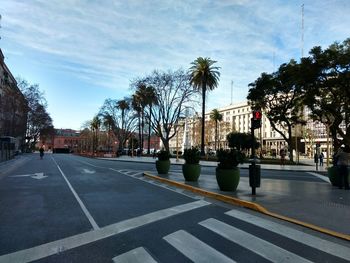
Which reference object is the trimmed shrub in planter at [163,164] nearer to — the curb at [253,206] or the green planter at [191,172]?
the green planter at [191,172]

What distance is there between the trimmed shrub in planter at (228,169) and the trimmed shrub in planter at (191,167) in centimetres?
408

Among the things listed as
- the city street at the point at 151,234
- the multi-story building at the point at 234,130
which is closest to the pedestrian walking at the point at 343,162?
the city street at the point at 151,234

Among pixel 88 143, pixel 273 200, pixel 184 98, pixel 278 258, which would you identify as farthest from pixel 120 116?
pixel 278 258

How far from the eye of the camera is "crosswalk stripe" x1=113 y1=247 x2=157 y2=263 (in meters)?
6.00

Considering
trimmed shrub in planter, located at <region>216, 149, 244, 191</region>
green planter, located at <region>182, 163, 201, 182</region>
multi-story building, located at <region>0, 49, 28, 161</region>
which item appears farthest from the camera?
multi-story building, located at <region>0, 49, 28, 161</region>

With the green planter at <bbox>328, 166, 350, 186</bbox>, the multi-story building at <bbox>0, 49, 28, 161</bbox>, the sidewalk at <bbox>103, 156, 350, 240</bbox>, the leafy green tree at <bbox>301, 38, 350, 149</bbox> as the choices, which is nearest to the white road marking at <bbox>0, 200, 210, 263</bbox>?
the sidewalk at <bbox>103, 156, 350, 240</bbox>

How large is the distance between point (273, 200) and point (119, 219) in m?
5.11

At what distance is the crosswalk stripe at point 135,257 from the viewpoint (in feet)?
19.7

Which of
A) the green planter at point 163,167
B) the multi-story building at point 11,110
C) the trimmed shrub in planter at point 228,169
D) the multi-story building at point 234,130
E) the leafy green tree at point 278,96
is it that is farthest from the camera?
the multi-story building at point 234,130

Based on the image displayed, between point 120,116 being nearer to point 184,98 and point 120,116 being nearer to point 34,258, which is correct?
point 184,98

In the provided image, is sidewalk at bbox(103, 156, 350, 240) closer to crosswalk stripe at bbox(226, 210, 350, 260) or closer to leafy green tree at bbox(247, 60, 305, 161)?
crosswalk stripe at bbox(226, 210, 350, 260)

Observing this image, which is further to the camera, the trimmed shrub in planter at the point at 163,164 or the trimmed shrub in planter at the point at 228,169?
the trimmed shrub in planter at the point at 163,164

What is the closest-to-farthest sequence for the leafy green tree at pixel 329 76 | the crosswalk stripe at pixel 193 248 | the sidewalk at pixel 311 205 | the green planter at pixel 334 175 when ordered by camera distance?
the crosswalk stripe at pixel 193 248 → the sidewalk at pixel 311 205 → the green planter at pixel 334 175 → the leafy green tree at pixel 329 76

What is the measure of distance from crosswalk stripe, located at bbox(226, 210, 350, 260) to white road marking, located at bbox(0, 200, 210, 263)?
1.82 metres
